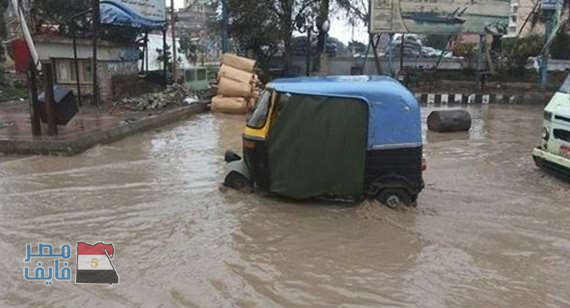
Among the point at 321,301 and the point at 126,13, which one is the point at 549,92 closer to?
the point at 126,13

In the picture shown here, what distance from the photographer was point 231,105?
15664mm

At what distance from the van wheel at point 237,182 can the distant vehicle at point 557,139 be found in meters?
4.19

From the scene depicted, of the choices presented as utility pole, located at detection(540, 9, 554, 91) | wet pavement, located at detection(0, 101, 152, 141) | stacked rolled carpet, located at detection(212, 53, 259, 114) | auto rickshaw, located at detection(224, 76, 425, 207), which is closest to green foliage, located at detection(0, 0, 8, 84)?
wet pavement, located at detection(0, 101, 152, 141)

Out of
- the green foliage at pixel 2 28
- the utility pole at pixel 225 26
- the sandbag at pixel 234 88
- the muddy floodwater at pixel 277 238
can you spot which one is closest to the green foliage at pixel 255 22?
the utility pole at pixel 225 26

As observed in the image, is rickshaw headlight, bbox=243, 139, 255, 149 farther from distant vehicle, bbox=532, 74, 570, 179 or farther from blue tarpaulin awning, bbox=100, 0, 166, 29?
blue tarpaulin awning, bbox=100, 0, 166, 29

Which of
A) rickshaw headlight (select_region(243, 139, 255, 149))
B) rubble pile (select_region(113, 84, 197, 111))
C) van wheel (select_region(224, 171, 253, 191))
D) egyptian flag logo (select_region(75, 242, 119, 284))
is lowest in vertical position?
egyptian flag logo (select_region(75, 242, 119, 284))

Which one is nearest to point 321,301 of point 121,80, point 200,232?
point 200,232

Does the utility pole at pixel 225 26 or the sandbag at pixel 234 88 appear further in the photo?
the utility pole at pixel 225 26

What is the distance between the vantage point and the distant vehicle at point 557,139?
293 inches

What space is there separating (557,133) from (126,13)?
39.0ft

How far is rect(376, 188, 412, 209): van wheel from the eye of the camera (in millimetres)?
6379

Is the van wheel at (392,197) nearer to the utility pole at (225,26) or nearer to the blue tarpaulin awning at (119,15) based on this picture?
the blue tarpaulin awning at (119,15)

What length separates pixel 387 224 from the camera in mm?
6004

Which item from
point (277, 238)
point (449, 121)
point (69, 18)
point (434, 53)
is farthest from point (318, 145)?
point (434, 53)
